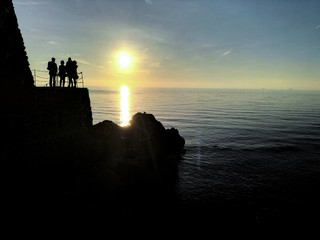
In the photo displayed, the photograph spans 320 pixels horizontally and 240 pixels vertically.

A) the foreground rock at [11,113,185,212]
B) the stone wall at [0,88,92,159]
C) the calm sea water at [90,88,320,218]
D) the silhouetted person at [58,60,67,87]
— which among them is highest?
the silhouetted person at [58,60,67,87]

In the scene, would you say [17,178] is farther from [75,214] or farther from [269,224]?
[269,224]

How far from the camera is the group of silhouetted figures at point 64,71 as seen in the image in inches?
715

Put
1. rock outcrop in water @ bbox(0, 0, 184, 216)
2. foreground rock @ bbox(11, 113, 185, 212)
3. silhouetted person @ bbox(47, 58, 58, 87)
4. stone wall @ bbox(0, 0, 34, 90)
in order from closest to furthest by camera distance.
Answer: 1. stone wall @ bbox(0, 0, 34, 90)
2. rock outcrop in water @ bbox(0, 0, 184, 216)
3. foreground rock @ bbox(11, 113, 185, 212)
4. silhouetted person @ bbox(47, 58, 58, 87)

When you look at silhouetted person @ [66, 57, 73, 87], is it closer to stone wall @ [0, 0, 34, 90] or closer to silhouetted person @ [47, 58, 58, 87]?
silhouetted person @ [47, 58, 58, 87]

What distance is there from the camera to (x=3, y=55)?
12273 mm

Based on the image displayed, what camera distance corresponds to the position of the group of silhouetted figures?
1817 centimetres

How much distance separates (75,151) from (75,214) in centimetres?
769

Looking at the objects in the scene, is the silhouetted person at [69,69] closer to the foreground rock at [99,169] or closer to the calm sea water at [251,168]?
the foreground rock at [99,169]

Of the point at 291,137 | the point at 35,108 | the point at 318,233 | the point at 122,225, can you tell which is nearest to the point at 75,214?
the point at 122,225

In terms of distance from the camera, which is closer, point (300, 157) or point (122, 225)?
point (122, 225)

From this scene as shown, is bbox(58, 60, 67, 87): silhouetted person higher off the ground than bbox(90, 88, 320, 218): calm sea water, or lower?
higher

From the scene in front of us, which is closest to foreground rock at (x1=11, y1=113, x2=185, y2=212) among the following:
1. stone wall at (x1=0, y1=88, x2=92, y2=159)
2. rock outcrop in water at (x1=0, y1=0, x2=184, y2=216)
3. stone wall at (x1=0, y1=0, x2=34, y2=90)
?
rock outcrop in water at (x1=0, y1=0, x2=184, y2=216)

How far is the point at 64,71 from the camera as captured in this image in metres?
19.9

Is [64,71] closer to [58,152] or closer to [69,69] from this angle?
[69,69]
